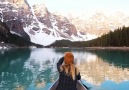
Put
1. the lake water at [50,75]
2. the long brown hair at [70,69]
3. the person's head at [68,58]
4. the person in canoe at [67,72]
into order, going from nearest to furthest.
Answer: the person's head at [68,58] → the person in canoe at [67,72] → the long brown hair at [70,69] → the lake water at [50,75]

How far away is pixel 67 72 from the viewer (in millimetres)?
14875

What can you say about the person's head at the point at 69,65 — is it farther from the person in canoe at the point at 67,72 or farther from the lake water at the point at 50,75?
the lake water at the point at 50,75

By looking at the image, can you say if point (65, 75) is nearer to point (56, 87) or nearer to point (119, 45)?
point (56, 87)

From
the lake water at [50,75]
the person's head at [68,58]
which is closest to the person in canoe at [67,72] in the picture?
the person's head at [68,58]

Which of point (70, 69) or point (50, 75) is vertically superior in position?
point (70, 69)

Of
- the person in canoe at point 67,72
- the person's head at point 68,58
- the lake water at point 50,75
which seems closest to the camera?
the person's head at point 68,58

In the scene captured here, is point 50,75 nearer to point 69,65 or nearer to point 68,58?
point 69,65

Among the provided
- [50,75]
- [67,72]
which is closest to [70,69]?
[67,72]

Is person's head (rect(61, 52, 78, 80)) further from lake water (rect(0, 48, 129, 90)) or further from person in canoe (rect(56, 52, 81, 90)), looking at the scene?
lake water (rect(0, 48, 129, 90))

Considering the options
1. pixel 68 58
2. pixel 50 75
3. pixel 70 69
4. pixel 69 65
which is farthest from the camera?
pixel 50 75

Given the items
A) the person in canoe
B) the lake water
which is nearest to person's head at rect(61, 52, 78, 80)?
the person in canoe

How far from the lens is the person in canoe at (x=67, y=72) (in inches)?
569

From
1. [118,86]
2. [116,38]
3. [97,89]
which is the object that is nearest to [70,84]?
[97,89]

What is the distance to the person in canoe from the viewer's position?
47.4 feet
